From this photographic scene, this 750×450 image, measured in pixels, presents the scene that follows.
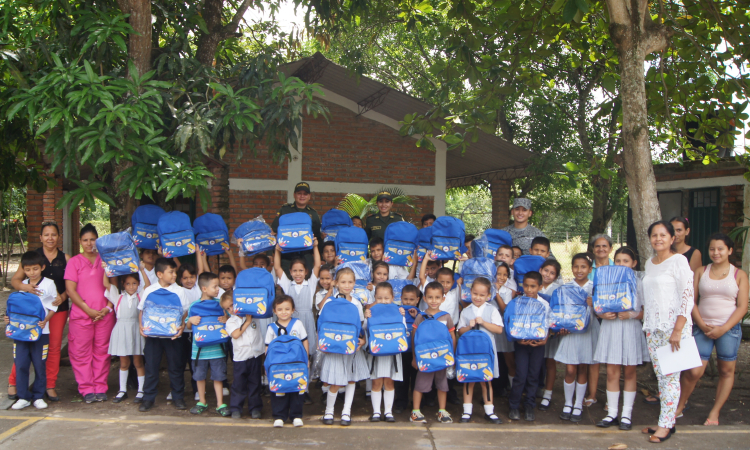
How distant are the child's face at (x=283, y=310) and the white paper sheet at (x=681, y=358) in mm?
2974

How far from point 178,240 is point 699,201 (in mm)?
8441

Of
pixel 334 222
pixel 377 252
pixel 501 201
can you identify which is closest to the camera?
pixel 377 252

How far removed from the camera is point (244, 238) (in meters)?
5.30

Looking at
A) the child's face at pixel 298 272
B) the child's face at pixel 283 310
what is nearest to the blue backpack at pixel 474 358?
the child's face at pixel 283 310

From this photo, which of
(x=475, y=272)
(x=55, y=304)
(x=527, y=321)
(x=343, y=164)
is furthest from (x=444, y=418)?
(x=343, y=164)

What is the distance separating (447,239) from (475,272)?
413mm

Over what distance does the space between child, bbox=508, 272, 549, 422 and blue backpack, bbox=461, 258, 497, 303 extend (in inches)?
13.0

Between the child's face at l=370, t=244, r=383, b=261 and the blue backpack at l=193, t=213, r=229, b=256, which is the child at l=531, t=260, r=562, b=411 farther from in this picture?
the blue backpack at l=193, t=213, r=229, b=256

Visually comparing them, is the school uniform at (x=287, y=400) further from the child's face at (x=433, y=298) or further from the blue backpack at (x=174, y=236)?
the blue backpack at (x=174, y=236)

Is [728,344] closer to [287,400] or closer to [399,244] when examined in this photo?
[399,244]

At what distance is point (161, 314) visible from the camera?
15.8 feet

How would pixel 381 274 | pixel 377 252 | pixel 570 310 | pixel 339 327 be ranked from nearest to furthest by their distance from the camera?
pixel 339 327, pixel 570 310, pixel 381 274, pixel 377 252

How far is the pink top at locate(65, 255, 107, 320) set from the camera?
5.06 m

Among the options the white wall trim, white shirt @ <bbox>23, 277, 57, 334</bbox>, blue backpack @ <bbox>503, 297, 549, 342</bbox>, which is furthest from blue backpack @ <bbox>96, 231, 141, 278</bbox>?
the white wall trim
